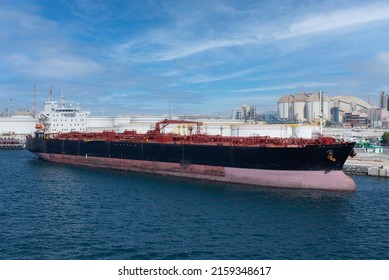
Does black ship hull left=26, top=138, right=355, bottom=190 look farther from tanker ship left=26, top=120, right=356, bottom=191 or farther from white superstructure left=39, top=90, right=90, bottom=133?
white superstructure left=39, top=90, right=90, bottom=133

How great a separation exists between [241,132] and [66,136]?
28.8 meters

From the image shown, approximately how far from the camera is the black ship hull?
82.1 feet

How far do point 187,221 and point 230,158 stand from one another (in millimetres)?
10544

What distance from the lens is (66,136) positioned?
43906 mm

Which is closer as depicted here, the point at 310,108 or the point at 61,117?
the point at 61,117

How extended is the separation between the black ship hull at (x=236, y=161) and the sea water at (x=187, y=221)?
955 millimetres

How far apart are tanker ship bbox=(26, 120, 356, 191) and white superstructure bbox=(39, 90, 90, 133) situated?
13.6 meters

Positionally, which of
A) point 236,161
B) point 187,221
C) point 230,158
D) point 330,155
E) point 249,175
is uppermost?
point 330,155

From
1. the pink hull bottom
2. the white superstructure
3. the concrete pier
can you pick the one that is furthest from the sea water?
the white superstructure

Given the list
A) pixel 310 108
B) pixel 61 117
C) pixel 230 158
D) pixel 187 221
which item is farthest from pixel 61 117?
pixel 310 108

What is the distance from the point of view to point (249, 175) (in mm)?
27234

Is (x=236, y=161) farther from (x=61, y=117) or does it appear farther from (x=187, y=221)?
(x=61, y=117)

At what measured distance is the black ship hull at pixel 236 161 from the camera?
25016mm

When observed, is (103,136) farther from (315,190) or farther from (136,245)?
(136,245)
